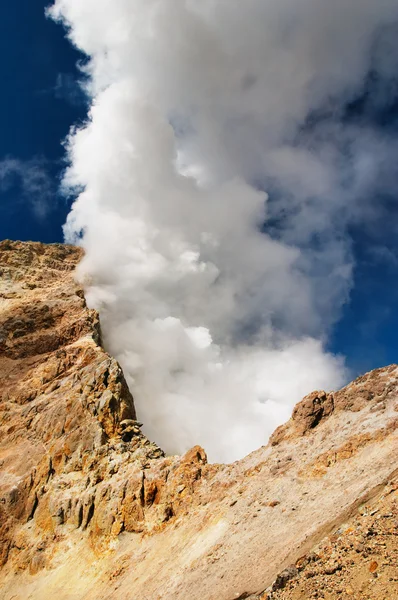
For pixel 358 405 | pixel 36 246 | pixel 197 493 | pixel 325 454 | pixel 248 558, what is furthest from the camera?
pixel 36 246

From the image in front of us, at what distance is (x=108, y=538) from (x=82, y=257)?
125 meters

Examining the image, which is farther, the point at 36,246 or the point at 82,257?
the point at 82,257

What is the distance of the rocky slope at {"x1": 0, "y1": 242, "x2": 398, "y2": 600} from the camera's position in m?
24.2

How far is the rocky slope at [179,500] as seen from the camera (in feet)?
79.5

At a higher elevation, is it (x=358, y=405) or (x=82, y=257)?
(x=82, y=257)

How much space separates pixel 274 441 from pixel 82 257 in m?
130

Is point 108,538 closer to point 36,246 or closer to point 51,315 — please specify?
point 51,315

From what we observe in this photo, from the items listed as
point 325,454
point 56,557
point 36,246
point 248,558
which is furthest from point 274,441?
point 36,246

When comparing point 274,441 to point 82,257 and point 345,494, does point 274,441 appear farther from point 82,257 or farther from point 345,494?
point 82,257

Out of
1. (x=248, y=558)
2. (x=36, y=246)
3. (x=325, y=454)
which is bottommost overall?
(x=248, y=558)

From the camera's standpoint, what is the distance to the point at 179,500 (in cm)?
4806

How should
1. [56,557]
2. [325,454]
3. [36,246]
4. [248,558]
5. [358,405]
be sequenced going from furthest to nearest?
1. [36,246]
2. [56,557]
3. [358,405]
4. [325,454]
5. [248,558]

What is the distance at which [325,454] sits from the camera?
1549 inches

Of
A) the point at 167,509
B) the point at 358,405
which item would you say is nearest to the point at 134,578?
the point at 167,509
